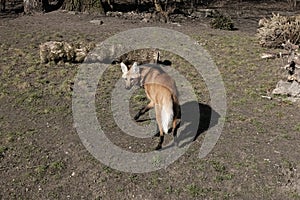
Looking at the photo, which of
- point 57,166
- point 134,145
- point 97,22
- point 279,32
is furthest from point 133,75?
point 97,22

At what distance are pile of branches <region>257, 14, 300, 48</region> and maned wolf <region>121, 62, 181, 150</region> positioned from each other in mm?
7775

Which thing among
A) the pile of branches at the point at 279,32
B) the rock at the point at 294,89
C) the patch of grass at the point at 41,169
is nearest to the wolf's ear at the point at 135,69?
the patch of grass at the point at 41,169

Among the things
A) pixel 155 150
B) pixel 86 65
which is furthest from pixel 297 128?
pixel 86 65

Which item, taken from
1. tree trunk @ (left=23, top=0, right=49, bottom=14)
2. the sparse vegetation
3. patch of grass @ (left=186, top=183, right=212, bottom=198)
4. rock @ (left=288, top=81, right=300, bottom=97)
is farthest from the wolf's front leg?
tree trunk @ (left=23, top=0, right=49, bottom=14)

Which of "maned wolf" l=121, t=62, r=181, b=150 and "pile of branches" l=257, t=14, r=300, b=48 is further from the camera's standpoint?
"pile of branches" l=257, t=14, r=300, b=48

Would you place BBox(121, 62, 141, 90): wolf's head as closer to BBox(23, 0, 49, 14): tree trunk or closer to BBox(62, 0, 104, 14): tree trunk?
BBox(62, 0, 104, 14): tree trunk

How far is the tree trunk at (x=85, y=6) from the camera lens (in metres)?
17.9

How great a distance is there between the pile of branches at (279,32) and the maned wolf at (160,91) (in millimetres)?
7775

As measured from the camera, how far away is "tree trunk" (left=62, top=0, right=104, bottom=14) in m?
17.9

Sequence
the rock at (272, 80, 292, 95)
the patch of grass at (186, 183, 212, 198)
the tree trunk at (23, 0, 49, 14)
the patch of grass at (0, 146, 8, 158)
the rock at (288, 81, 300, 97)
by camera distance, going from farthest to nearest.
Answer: the tree trunk at (23, 0, 49, 14)
the rock at (272, 80, 292, 95)
the rock at (288, 81, 300, 97)
the patch of grass at (0, 146, 8, 158)
the patch of grass at (186, 183, 212, 198)

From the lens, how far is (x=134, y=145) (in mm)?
7133

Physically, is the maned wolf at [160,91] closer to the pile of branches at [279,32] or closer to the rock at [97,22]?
the pile of branches at [279,32]

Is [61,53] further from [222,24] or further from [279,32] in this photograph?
[222,24]

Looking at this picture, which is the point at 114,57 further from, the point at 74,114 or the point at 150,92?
the point at 150,92
